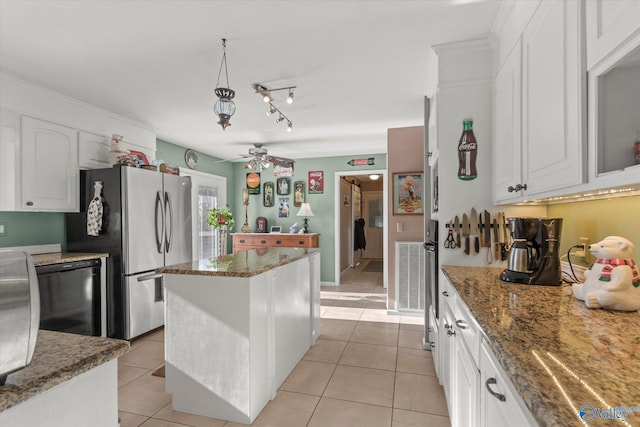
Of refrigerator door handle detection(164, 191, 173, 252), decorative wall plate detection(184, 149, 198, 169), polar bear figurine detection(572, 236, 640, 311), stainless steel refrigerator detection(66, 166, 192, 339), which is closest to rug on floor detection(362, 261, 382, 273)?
decorative wall plate detection(184, 149, 198, 169)

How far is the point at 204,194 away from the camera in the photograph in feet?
19.3

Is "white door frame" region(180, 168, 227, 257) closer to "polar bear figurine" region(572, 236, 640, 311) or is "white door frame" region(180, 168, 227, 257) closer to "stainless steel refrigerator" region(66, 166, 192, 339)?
"stainless steel refrigerator" region(66, 166, 192, 339)

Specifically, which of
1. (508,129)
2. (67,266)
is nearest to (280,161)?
(67,266)

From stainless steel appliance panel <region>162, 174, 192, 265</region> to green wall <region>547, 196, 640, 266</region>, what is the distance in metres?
3.72

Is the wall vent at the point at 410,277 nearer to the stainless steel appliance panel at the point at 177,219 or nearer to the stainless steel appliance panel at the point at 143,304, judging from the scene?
the stainless steel appliance panel at the point at 177,219

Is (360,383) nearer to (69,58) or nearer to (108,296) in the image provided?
(108,296)

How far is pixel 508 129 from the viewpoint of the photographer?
188 cm

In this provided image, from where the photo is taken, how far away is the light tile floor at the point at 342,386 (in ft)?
6.63

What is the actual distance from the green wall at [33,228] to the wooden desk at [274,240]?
2.90m

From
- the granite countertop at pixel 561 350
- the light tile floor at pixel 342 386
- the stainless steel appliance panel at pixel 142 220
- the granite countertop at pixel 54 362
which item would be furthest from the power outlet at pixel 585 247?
the stainless steel appliance panel at pixel 142 220

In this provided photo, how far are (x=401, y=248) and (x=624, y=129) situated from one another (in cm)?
298

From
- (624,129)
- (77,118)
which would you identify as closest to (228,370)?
(624,129)

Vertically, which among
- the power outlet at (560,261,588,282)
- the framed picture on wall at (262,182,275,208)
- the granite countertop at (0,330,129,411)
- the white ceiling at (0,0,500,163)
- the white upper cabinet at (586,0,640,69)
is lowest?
the granite countertop at (0,330,129,411)

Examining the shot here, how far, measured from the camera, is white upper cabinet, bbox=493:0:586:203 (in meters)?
1.18
